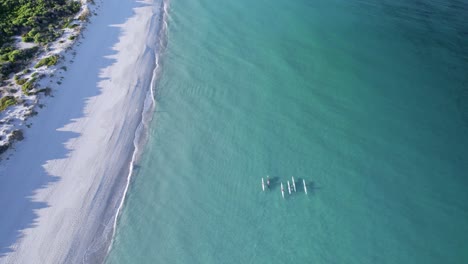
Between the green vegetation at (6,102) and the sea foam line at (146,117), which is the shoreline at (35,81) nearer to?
the green vegetation at (6,102)

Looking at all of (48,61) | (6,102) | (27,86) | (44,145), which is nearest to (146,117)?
(44,145)

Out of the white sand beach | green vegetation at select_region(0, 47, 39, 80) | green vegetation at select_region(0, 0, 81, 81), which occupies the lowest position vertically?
the white sand beach

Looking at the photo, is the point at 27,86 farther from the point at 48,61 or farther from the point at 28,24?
the point at 28,24

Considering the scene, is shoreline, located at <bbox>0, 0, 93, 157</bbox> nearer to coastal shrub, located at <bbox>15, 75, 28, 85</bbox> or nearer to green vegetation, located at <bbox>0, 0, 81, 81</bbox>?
coastal shrub, located at <bbox>15, 75, 28, 85</bbox>

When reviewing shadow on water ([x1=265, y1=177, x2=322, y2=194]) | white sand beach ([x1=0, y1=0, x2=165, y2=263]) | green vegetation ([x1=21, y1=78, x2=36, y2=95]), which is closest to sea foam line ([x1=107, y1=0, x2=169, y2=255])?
white sand beach ([x1=0, y1=0, x2=165, y2=263])

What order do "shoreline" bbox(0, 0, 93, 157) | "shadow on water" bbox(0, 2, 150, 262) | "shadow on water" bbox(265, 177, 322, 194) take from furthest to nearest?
"shoreline" bbox(0, 0, 93, 157), "shadow on water" bbox(265, 177, 322, 194), "shadow on water" bbox(0, 2, 150, 262)

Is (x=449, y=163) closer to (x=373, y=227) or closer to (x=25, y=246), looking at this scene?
(x=373, y=227)

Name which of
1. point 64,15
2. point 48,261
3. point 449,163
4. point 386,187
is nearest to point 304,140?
point 386,187
